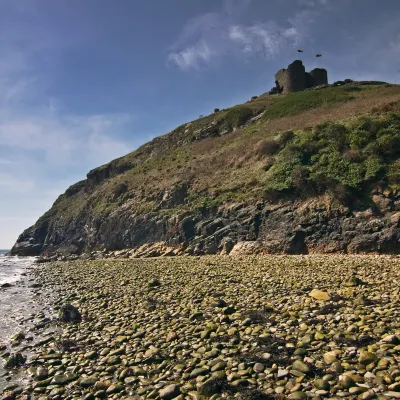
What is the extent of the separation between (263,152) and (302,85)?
51.8m

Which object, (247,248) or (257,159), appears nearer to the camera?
(247,248)

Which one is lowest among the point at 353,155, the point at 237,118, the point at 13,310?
the point at 13,310

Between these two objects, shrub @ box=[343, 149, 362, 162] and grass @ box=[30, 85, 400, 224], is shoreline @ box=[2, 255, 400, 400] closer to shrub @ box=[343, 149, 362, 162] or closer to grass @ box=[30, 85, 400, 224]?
shrub @ box=[343, 149, 362, 162]

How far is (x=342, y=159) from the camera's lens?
28.2m

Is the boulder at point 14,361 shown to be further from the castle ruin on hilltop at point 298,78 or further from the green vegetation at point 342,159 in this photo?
the castle ruin on hilltop at point 298,78

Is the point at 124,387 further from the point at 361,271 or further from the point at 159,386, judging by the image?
the point at 361,271

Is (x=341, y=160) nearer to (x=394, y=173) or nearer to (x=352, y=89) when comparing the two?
(x=394, y=173)

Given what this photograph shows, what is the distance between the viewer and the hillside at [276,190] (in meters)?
23.6

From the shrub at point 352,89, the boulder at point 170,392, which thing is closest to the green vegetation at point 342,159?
the boulder at point 170,392

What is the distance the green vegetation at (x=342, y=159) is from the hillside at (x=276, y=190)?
0.08 metres

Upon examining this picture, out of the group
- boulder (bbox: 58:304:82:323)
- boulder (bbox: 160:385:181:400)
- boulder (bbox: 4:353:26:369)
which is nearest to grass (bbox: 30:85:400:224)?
boulder (bbox: 58:304:82:323)

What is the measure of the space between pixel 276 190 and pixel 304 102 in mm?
36660

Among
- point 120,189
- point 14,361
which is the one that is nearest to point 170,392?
point 14,361

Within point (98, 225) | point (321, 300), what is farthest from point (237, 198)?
point (98, 225)
